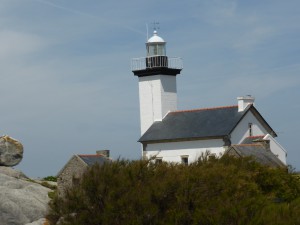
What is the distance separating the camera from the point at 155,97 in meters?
49.5

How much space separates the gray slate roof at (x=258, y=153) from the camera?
113 ft

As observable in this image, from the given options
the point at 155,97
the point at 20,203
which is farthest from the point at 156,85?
the point at 20,203

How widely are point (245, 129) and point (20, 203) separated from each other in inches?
619

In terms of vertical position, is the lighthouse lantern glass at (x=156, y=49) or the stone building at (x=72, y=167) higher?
the lighthouse lantern glass at (x=156, y=49)

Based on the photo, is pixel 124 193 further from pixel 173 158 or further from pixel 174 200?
pixel 173 158

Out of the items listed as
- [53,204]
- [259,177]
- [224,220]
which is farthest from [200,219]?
[259,177]

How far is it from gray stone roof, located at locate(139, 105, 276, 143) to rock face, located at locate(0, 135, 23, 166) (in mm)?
8427

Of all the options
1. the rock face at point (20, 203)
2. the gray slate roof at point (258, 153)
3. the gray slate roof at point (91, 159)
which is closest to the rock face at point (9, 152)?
the rock face at point (20, 203)

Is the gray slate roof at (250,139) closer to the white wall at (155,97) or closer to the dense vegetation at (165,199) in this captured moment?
the white wall at (155,97)

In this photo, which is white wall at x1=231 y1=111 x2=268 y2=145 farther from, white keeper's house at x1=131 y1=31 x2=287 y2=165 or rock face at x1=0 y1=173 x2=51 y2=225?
rock face at x1=0 y1=173 x2=51 y2=225

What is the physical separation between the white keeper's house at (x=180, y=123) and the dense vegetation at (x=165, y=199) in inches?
591

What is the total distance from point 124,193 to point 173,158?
824 inches

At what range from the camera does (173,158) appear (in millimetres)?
45344

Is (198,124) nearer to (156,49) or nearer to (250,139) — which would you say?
(250,139)
